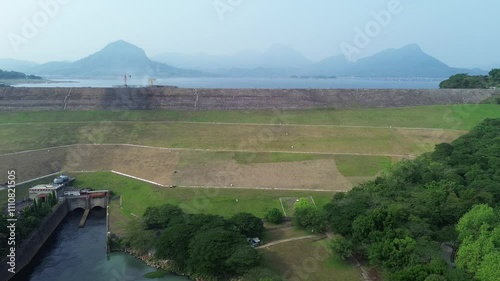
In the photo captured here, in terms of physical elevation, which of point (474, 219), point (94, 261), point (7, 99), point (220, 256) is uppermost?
point (7, 99)

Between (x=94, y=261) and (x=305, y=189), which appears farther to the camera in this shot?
(x=305, y=189)

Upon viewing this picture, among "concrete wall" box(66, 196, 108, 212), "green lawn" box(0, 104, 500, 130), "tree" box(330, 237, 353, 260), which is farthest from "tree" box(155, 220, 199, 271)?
"green lawn" box(0, 104, 500, 130)

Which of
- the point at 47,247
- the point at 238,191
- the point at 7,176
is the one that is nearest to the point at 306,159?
the point at 238,191

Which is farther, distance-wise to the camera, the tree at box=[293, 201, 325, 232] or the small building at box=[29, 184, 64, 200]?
the small building at box=[29, 184, 64, 200]

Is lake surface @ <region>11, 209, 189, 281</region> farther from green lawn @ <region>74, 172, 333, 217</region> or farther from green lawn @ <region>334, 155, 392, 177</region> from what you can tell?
green lawn @ <region>334, 155, 392, 177</region>

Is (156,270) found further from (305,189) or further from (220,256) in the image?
(305,189)

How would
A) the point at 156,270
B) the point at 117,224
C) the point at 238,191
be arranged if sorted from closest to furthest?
the point at 156,270 → the point at 117,224 → the point at 238,191
